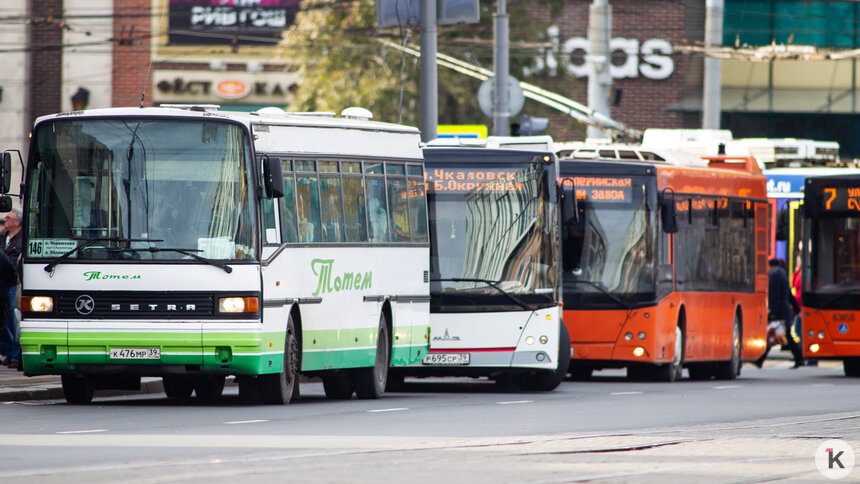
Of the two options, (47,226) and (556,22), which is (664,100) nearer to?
(556,22)

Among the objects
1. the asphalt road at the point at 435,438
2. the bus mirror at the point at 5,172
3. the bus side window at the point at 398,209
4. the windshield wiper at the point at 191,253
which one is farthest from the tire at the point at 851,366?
the bus mirror at the point at 5,172

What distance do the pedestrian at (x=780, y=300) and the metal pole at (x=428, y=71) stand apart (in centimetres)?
816

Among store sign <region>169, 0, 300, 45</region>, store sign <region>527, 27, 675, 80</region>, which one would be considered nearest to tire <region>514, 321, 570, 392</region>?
store sign <region>169, 0, 300, 45</region>

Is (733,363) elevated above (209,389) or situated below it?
below

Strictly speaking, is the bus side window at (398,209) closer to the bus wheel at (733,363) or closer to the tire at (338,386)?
the tire at (338,386)

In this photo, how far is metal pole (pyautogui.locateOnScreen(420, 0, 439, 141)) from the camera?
87.7 ft

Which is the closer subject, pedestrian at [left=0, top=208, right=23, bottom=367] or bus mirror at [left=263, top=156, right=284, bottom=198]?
bus mirror at [left=263, top=156, right=284, bottom=198]

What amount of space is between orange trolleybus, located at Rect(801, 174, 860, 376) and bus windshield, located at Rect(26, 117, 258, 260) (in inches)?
511

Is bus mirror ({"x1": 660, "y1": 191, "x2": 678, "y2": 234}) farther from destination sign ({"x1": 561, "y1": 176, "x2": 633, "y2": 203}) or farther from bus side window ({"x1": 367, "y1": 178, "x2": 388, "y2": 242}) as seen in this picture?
bus side window ({"x1": 367, "y1": 178, "x2": 388, "y2": 242})

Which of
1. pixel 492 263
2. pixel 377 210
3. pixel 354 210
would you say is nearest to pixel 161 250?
pixel 354 210

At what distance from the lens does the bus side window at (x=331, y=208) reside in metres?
18.5

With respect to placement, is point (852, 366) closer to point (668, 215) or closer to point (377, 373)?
point (668, 215)

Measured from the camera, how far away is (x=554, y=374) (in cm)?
2206

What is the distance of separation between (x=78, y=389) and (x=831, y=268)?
44.8 feet
